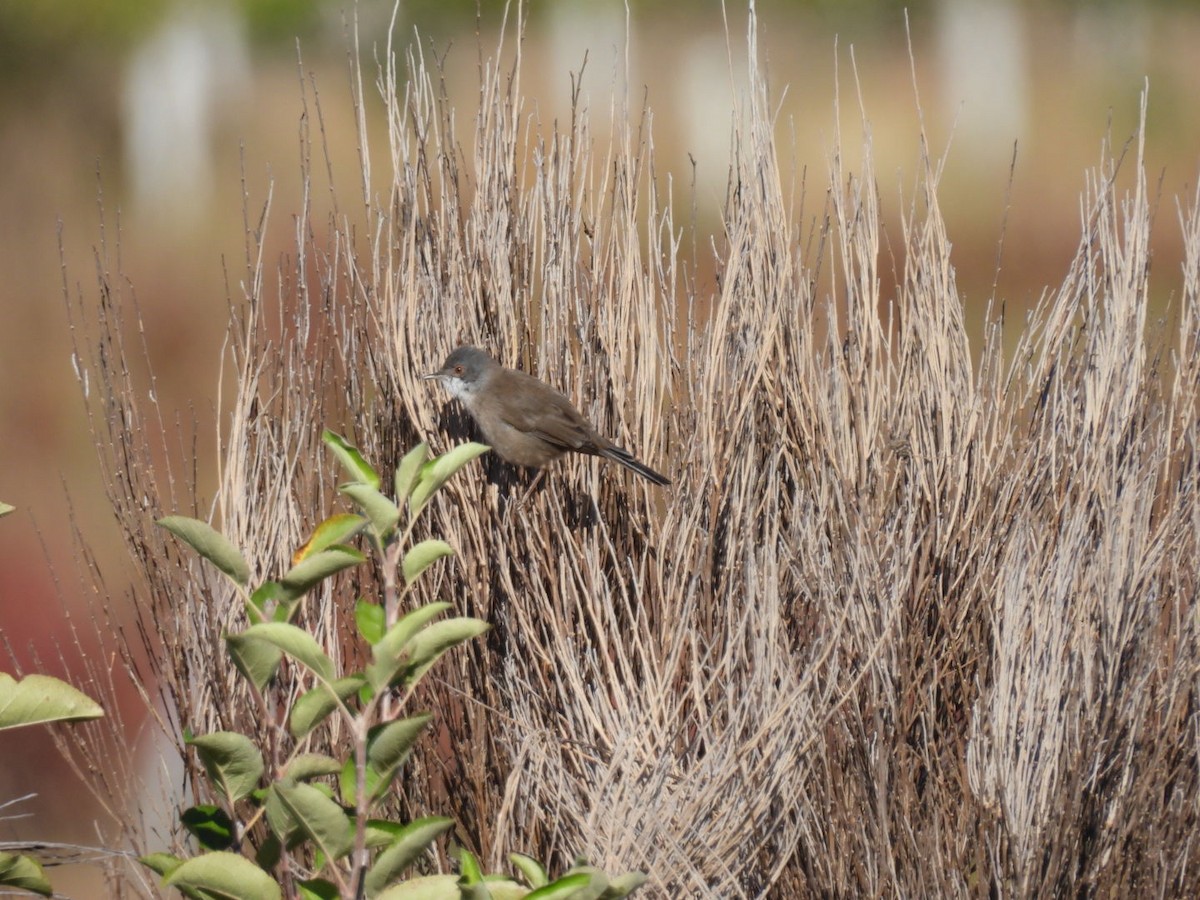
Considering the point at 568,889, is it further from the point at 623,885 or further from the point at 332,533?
the point at 332,533

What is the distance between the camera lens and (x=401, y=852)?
1.98 meters

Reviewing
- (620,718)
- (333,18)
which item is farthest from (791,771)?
(333,18)

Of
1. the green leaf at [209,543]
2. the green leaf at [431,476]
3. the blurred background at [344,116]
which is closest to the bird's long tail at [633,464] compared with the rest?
the green leaf at [431,476]

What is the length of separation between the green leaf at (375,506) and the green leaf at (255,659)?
0.87 feet

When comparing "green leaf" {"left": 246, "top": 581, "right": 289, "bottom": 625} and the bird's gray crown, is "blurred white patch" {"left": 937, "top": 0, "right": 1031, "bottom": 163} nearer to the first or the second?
the bird's gray crown

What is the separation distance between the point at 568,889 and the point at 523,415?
175 centimetres

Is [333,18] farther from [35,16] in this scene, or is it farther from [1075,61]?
[1075,61]

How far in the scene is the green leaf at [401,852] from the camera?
1.98 m

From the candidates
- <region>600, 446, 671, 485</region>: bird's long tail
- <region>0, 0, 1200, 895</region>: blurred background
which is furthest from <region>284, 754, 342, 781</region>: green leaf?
<region>0, 0, 1200, 895</region>: blurred background

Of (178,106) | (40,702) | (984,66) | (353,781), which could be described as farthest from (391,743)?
(984,66)

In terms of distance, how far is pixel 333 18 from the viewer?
68.1ft

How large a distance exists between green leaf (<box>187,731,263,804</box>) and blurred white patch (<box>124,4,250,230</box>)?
20.1m

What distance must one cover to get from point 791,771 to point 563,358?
4.45ft

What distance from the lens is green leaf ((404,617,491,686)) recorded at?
2.08 metres
